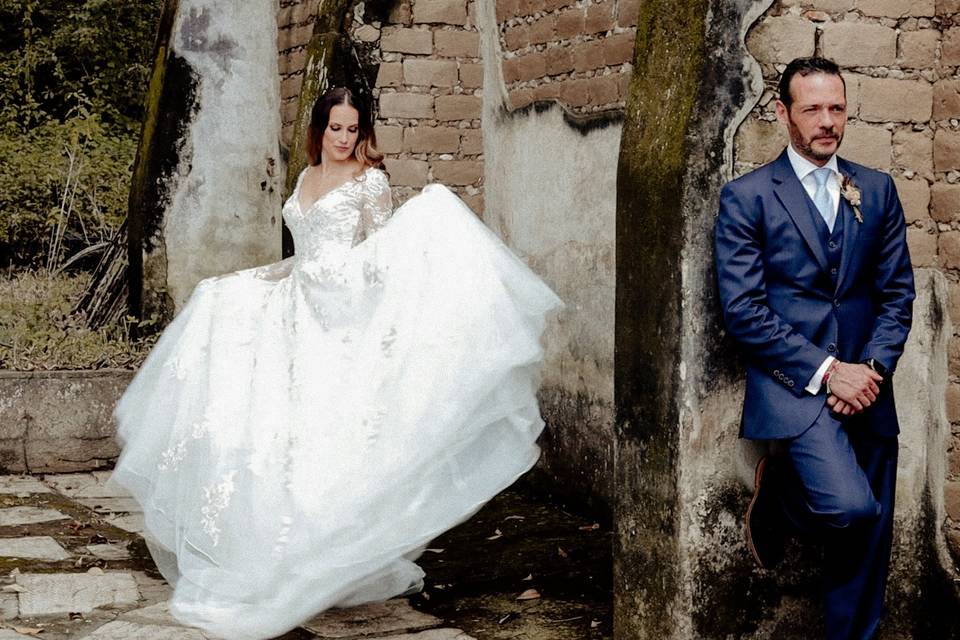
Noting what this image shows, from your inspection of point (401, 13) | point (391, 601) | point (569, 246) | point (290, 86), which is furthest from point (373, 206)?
point (290, 86)

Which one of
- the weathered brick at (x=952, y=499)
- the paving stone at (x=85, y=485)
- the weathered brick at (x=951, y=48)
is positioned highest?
the weathered brick at (x=951, y=48)

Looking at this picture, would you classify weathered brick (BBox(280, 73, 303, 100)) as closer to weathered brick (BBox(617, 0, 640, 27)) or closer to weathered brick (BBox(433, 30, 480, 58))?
weathered brick (BBox(433, 30, 480, 58))

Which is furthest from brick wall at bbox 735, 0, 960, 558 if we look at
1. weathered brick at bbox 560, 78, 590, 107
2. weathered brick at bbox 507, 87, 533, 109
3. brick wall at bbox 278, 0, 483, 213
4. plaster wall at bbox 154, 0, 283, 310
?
plaster wall at bbox 154, 0, 283, 310

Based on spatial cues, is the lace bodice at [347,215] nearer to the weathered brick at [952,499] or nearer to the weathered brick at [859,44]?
the weathered brick at [859,44]

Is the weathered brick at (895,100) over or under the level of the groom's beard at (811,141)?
over

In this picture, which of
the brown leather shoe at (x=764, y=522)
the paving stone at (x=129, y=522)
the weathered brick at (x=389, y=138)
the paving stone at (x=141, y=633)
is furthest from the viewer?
the weathered brick at (x=389, y=138)

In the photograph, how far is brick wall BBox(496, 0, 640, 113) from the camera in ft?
21.2

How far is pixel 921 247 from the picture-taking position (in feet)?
14.9

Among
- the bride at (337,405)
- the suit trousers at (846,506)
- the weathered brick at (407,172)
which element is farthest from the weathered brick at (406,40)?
the suit trousers at (846,506)

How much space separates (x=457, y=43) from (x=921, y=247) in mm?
3998

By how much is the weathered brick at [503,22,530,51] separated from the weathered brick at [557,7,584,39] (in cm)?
39

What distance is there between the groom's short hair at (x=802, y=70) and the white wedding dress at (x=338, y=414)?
58.1 inches

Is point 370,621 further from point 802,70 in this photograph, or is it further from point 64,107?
point 64,107

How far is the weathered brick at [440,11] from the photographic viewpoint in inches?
309
